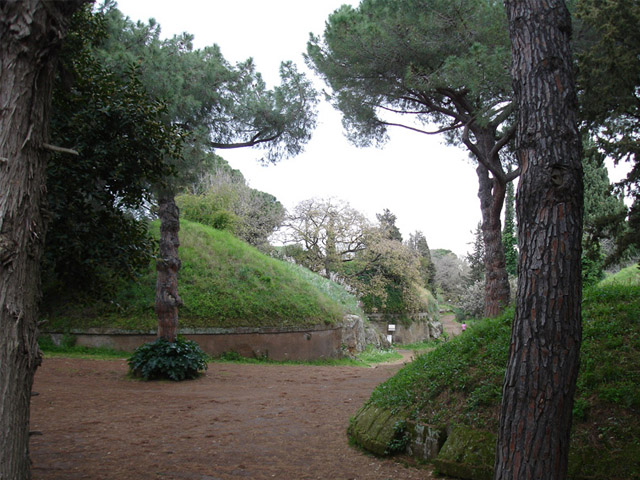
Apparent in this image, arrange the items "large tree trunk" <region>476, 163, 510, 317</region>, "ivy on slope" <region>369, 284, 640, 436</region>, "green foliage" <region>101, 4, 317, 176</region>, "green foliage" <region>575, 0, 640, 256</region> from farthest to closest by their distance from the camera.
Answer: "large tree trunk" <region>476, 163, 510, 317</region> < "green foliage" <region>101, 4, 317, 176</region> < "green foliage" <region>575, 0, 640, 256</region> < "ivy on slope" <region>369, 284, 640, 436</region>

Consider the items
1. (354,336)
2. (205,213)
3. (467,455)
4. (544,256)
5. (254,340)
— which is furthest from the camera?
(205,213)

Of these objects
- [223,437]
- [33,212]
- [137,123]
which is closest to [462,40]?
[137,123]

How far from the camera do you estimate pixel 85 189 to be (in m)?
5.20

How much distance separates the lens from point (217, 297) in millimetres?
14523

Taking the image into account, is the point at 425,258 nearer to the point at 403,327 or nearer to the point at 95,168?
the point at 403,327

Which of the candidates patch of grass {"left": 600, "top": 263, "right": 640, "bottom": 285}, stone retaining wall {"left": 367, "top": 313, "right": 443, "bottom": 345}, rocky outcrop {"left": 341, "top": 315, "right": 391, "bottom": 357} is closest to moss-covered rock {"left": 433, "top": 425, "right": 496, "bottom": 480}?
patch of grass {"left": 600, "top": 263, "right": 640, "bottom": 285}

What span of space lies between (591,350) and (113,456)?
15.9 ft

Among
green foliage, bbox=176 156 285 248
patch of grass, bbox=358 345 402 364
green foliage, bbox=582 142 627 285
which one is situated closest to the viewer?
green foliage, bbox=582 142 627 285

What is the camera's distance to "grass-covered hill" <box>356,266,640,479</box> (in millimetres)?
3668

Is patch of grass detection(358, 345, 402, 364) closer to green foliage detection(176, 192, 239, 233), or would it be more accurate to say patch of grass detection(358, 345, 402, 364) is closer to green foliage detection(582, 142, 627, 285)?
green foliage detection(582, 142, 627, 285)

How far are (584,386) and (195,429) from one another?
4388mm

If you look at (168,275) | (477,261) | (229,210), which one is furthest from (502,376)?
(477,261)

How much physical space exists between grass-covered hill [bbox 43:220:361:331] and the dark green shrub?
216 cm

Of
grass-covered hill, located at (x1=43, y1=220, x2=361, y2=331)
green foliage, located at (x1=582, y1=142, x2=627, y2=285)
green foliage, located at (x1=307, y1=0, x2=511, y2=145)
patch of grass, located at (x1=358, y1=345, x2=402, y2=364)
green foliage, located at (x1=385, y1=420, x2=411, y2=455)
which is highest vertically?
green foliage, located at (x1=307, y1=0, x2=511, y2=145)
